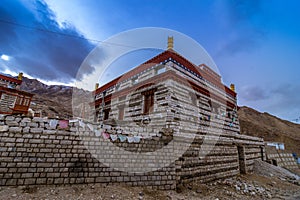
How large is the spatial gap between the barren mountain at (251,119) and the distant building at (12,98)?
22.3 feet

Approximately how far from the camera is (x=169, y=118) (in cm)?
797

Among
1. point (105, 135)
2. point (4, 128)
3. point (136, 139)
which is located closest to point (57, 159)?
point (105, 135)

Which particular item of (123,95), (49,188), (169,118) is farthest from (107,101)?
(49,188)

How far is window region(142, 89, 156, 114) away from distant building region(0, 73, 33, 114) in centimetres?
1714

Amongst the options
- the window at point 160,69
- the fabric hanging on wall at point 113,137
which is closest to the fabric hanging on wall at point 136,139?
the fabric hanging on wall at point 113,137

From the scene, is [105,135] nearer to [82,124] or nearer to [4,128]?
[82,124]

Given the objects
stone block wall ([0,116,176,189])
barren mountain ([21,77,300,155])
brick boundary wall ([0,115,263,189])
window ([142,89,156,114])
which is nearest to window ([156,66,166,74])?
window ([142,89,156,114])

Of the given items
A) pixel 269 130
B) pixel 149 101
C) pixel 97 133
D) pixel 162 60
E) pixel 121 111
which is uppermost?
pixel 162 60

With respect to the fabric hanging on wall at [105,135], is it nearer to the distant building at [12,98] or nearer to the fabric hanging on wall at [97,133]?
the fabric hanging on wall at [97,133]

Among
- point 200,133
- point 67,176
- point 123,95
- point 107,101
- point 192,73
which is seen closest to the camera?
point 67,176

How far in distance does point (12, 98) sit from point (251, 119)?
176ft

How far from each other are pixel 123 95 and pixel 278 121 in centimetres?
5469

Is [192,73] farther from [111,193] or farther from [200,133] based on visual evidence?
[111,193]

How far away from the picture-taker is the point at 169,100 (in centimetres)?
820
